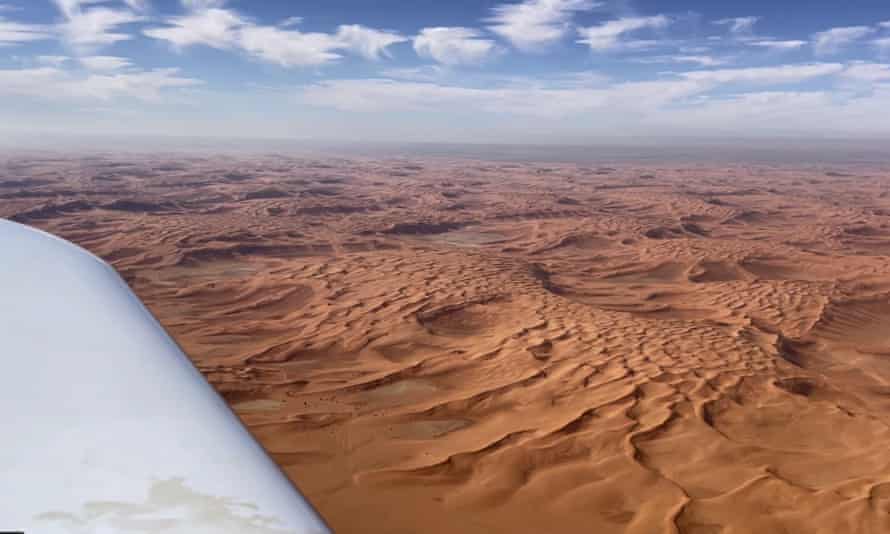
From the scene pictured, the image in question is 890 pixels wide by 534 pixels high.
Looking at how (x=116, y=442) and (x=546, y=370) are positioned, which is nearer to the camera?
(x=116, y=442)

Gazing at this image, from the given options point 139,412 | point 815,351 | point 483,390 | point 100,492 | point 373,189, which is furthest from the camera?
point 373,189

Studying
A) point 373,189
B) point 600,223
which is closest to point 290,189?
point 373,189

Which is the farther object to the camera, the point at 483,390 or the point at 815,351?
the point at 815,351

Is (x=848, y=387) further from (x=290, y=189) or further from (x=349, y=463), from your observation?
(x=290, y=189)

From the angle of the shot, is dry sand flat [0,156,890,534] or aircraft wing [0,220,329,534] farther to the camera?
dry sand flat [0,156,890,534]

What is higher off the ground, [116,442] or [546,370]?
[116,442]
